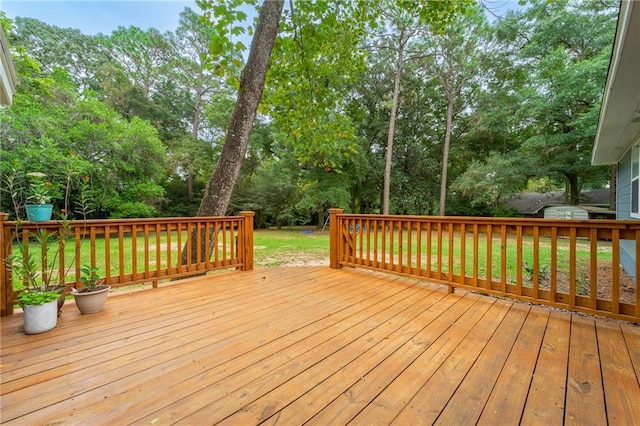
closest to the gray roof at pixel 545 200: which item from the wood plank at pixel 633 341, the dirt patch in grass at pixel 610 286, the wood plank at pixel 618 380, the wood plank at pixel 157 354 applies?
the dirt patch in grass at pixel 610 286

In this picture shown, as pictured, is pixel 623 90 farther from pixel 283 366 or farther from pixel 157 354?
pixel 157 354

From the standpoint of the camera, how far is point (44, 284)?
2.39 m

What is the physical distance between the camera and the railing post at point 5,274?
7.81ft

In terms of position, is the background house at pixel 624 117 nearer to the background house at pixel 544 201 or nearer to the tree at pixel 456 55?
the tree at pixel 456 55

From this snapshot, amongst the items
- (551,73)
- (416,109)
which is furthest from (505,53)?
(416,109)

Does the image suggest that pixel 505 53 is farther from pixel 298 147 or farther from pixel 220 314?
pixel 220 314

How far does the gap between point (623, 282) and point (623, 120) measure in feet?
9.29

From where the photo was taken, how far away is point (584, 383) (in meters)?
1.52

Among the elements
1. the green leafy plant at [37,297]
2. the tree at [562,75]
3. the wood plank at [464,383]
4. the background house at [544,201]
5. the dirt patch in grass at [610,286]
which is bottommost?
the dirt patch in grass at [610,286]

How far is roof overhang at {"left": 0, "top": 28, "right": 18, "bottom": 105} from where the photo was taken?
2229mm

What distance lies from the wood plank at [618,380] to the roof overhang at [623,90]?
6.87 feet

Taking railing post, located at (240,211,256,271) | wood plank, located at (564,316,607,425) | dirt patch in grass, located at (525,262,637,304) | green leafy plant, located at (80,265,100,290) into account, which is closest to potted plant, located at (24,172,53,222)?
green leafy plant, located at (80,265,100,290)

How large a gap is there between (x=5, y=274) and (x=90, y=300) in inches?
29.5

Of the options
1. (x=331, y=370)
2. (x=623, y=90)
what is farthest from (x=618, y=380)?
(x=623, y=90)
